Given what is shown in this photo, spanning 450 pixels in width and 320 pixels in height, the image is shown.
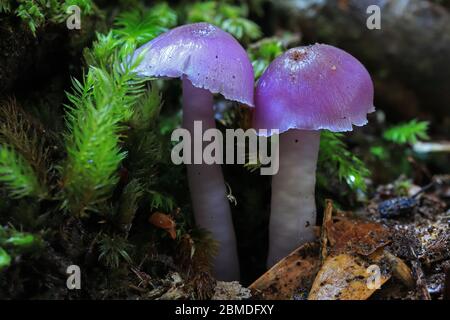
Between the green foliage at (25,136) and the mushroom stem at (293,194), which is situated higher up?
the green foliage at (25,136)

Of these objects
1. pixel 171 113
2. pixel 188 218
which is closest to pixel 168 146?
pixel 188 218

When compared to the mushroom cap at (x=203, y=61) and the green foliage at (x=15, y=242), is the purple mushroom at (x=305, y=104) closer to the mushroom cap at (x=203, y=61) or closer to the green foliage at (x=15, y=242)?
the mushroom cap at (x=203, y=61)

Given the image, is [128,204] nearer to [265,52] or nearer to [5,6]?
Answer: [5,6]

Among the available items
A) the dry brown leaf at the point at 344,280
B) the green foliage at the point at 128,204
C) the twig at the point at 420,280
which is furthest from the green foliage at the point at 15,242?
the twig at the point at 420,280
